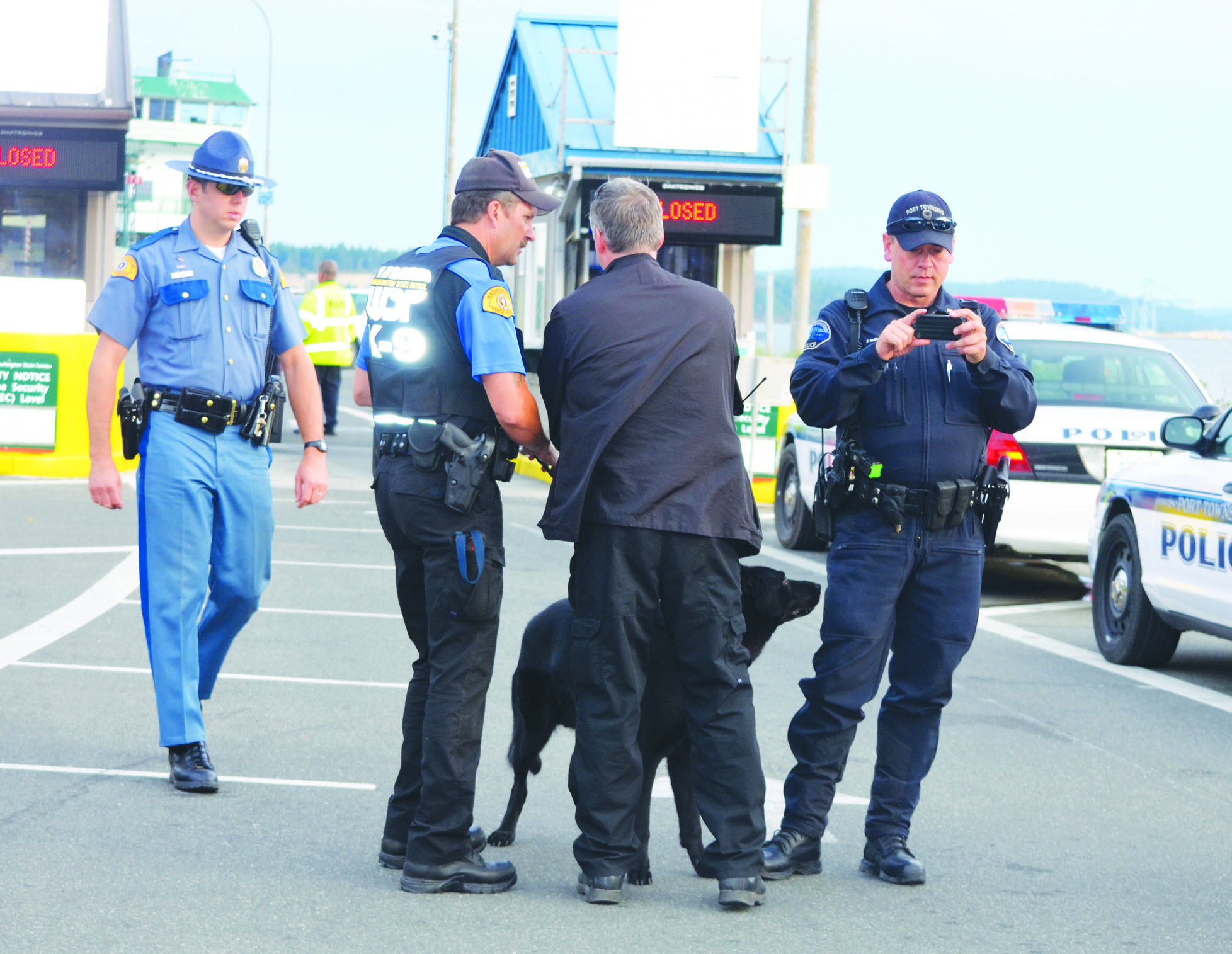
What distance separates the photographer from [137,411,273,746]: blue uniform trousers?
5.49 meters

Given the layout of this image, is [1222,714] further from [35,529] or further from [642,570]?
[35,529]

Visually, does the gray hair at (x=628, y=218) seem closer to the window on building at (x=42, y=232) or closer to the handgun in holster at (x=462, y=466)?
the handgun in holster at (x=462, y=466)

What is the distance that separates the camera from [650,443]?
4.48 metres

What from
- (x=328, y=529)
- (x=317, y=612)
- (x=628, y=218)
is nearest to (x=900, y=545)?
(x=628, y=218)

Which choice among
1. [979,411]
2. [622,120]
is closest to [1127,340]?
[979,411]

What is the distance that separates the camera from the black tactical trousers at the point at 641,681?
4473 mm

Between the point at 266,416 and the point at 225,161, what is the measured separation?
34.4 inches

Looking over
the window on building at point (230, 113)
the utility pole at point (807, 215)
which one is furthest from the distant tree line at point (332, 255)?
the utility pole at point (807, 215)

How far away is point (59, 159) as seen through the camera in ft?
61.4

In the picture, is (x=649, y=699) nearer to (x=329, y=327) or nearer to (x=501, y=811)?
(x=501, y=811)

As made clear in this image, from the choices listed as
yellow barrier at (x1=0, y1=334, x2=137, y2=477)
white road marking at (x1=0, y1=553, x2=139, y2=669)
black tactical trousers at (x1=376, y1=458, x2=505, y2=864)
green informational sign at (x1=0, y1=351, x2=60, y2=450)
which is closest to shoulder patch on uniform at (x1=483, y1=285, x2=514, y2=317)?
black tactical trousers at (x1=376, y1=458, x2=505, y2=864)

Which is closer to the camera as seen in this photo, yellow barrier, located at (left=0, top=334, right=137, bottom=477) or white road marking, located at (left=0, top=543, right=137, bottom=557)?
white road marking, located at (left=0, top=543, right=137, bottom=557)

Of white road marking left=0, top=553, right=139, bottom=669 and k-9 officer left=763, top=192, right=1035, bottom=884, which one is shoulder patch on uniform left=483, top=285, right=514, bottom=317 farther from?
white road marking left=0, top=553, right=139, bottom=669

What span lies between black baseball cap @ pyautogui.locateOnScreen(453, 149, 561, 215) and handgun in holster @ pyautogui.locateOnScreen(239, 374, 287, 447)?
133cm
